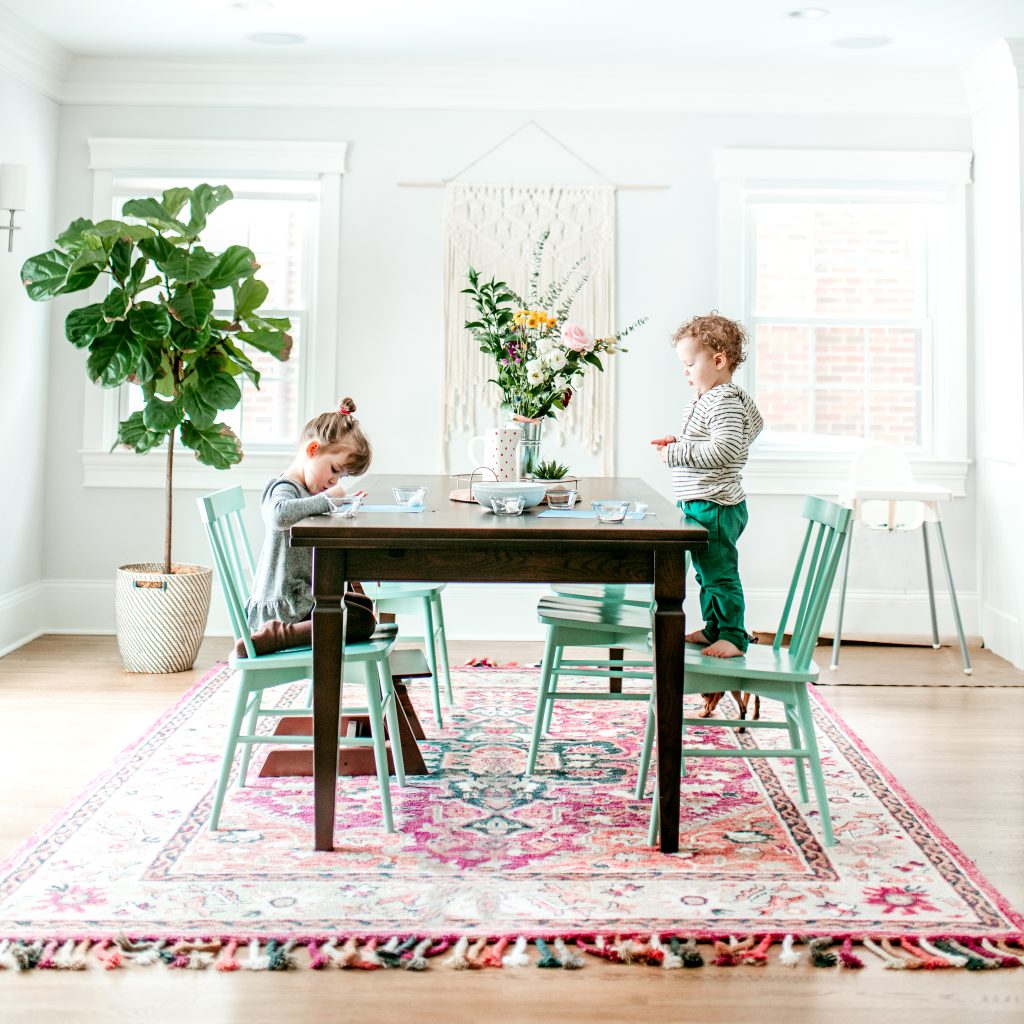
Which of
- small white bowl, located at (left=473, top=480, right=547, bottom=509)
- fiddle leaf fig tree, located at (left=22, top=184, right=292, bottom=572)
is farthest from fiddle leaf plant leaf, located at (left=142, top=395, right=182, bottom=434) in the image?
small white bowl, located at (left=473, top=480, right=547, bottom=509)

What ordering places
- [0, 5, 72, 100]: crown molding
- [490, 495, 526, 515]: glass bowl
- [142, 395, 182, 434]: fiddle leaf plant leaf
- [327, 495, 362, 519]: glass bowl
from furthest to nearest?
[0, 5, 72, 100]: crown molding
[142, 395, 182, 434]: fiddle leaf plant leaf
[490, 495, 526, 515]: glass bowl
[327, 495, 362, 519]: glass bowl

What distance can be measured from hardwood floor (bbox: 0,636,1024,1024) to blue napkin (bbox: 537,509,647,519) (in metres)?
1.07

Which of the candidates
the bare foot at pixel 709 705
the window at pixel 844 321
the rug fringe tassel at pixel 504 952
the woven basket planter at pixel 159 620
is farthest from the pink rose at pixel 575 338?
the window at pixel 844 321

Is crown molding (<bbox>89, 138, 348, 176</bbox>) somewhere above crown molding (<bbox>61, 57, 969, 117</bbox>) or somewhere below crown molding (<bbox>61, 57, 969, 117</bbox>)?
below

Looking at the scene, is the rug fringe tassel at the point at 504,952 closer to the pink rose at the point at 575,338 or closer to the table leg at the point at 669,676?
the table leg at the point at 669,676

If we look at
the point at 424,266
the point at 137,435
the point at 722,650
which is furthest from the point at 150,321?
the point at 722,650

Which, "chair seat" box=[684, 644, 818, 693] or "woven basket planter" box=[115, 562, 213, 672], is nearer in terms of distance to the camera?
"chair seat" box=[684, 644, 818, 693]

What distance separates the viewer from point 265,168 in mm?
5539

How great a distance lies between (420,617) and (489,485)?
2.85 meters

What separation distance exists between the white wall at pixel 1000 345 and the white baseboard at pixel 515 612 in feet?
0.97

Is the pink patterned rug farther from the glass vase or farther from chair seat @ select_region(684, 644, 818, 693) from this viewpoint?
the glass vase

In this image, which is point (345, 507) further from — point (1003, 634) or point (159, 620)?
point (1003, 634)

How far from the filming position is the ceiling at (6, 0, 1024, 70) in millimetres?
4664

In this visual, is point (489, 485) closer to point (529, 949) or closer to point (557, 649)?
point (557, 649)
